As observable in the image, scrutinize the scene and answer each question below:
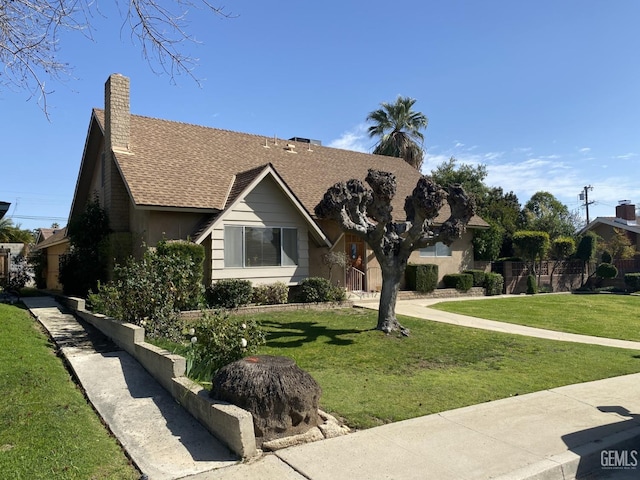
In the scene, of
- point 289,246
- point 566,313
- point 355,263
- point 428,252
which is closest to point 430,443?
point 289,246

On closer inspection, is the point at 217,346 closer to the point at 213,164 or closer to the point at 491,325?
the point at 491,325

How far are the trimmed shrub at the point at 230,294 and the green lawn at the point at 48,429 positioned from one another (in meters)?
6.78

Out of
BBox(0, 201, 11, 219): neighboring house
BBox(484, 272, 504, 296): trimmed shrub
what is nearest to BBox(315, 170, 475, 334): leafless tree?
BBox(0, 201, 11, 219): neighboring house

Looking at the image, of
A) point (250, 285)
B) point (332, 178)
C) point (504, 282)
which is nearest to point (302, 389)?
point (250, 285)

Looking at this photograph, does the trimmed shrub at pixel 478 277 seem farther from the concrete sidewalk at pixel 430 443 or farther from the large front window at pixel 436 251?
the concrete sidewalk at pixel 430 443

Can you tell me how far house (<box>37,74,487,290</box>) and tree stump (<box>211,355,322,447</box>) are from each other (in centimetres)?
926

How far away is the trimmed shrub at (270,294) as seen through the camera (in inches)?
607

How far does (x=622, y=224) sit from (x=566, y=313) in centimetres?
2670

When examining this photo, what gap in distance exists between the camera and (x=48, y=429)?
16.7 ft

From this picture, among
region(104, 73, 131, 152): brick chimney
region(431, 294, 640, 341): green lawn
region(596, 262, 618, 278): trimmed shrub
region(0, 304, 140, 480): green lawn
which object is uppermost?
region(104, 73, 131, 152): brick chimney

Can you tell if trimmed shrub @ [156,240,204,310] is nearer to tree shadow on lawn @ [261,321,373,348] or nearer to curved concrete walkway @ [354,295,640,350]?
tree shadow on lawn @ [261,321,373,348]

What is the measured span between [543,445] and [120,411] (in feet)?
16.4

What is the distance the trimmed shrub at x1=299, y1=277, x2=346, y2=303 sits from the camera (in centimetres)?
1575

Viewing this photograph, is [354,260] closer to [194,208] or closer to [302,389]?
[194,208]
